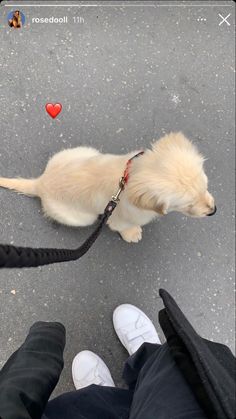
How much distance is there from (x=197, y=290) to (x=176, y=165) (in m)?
1.00

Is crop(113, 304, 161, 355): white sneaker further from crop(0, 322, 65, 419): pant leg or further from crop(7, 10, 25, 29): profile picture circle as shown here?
crop(7, 10, 25, 29): profile picture circle

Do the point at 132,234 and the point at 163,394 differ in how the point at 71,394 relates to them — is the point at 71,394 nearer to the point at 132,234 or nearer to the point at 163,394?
the point at 163,394

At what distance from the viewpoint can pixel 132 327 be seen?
6.78 feet

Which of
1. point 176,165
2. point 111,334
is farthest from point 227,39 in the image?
point 111,334

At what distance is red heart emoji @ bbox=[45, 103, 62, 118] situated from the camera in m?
2.21

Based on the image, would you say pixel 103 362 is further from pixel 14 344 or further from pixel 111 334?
pixel 14 344

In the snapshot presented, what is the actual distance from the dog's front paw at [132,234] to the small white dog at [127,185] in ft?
0.27

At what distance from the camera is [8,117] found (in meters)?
2.18

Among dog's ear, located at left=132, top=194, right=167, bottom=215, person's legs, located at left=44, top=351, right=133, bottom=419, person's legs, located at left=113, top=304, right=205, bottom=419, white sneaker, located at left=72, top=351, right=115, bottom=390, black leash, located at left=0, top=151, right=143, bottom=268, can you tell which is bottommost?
white sneaker, located at left=72, top=351, right=115, bottom=390

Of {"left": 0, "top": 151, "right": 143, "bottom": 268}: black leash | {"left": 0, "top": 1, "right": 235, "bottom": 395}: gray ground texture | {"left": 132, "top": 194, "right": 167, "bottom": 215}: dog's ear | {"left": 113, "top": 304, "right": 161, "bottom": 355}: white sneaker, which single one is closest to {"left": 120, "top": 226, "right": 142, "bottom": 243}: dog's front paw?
{"left": 0, "top": 1, "right": 235, "bottom": 395}: gray ground texture

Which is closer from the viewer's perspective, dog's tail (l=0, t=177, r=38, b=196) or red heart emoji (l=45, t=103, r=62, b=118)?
dog's tail (l=0, t=177, r=38, b=196)

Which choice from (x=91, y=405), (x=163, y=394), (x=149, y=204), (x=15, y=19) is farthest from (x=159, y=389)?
(x=15, y=19)

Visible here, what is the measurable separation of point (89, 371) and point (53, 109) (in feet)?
4.81

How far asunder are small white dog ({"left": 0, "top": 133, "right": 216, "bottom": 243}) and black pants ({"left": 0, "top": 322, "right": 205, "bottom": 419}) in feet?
1.92
